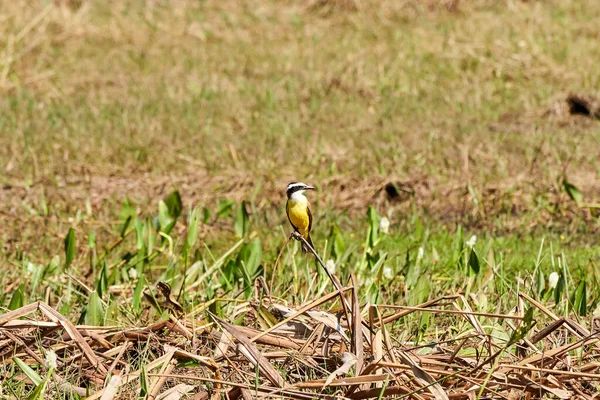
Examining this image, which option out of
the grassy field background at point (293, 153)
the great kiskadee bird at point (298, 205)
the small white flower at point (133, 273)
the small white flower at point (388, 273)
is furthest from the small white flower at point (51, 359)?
the small white flower at point (388, 273)

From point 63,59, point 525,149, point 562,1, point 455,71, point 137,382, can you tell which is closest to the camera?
point 137,382

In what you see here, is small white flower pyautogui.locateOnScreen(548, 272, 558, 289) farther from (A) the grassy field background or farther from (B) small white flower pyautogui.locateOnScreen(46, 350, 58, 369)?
(B) small white flower pyautogui.locateOnScreen(46, 350, 58, 369)

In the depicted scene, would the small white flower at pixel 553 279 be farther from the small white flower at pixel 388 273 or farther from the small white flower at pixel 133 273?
the small white flower at pixel 133 273

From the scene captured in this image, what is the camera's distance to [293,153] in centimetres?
909

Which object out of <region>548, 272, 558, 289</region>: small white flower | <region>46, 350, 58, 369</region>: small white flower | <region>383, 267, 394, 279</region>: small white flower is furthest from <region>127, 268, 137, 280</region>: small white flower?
<region>548, 272, 558, 289</region>: small white flower

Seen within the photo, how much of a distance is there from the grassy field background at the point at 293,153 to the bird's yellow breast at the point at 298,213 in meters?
0.20

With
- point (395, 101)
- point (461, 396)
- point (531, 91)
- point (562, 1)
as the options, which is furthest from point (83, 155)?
point (562, 1)

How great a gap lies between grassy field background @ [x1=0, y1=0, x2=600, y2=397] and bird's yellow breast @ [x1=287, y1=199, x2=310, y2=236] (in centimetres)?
20

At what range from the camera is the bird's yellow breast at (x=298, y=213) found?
5750mm

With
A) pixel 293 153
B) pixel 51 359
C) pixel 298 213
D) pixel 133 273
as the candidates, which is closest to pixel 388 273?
pixel 298 213

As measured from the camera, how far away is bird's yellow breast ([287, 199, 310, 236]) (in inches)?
226

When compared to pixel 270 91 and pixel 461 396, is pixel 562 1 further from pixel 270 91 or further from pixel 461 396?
pixel 461 396

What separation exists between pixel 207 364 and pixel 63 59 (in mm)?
9945

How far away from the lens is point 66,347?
386 cm
